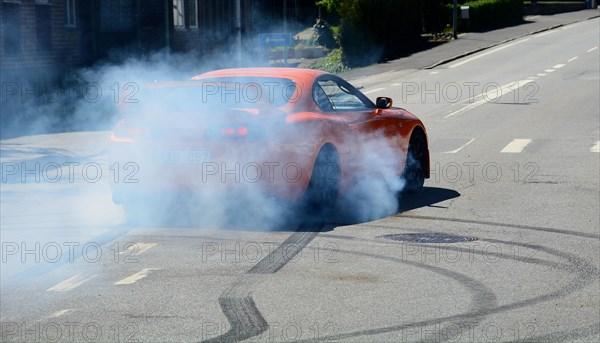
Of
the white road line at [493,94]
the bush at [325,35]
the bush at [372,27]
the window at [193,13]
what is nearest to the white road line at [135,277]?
the white road line at [493,94]

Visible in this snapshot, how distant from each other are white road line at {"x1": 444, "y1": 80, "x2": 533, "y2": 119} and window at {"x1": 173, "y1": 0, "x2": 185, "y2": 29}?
12.0 meters

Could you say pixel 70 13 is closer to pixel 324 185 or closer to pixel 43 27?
pixel 43 27

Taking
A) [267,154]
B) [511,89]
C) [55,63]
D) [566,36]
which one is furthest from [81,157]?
[566,36]

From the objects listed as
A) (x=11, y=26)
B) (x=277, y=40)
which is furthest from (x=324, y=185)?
(x=277, y=40)

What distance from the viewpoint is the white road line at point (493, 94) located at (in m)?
26.3

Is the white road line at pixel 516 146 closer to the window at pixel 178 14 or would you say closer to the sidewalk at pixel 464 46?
the sidewalk at pixel 464 46

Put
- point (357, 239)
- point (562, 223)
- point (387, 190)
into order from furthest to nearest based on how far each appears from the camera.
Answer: point (387, 190) → point (562, 223) → point (357, 239)

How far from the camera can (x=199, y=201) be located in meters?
11.3

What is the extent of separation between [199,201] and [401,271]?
2.91m

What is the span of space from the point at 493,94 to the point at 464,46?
65.3ft

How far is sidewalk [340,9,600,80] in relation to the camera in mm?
41484

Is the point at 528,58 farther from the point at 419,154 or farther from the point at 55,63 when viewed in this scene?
the point at 419,154

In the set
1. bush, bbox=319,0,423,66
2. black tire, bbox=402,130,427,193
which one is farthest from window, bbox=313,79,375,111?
bush, bbox=319,0,423,66

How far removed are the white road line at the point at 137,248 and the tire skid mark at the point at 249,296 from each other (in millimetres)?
1086
